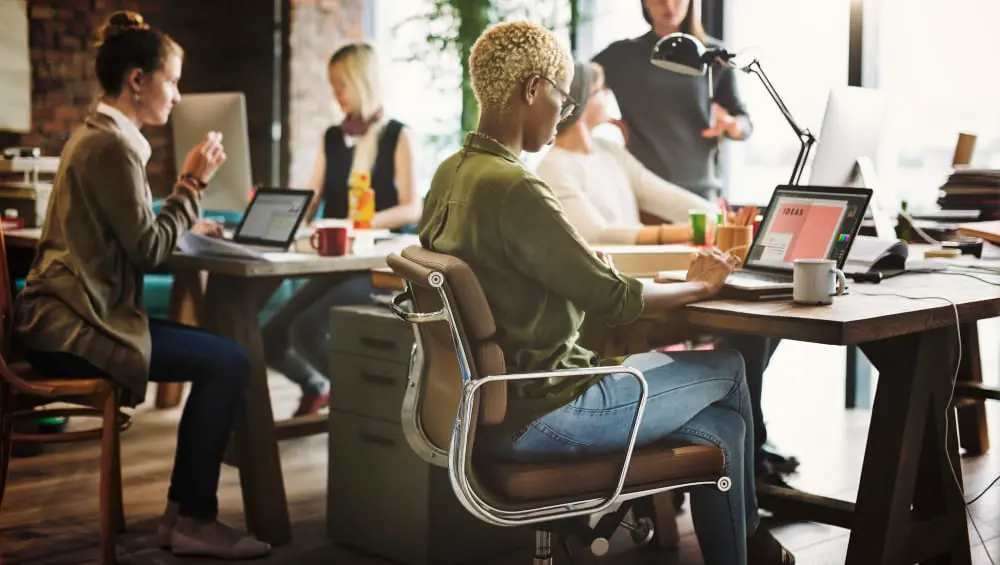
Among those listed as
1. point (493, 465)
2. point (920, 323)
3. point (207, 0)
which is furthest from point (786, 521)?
point (207, 0)

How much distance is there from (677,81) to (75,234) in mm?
2454

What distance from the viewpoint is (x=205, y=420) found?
2.71 m

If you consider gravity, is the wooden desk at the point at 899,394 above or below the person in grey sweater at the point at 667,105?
below

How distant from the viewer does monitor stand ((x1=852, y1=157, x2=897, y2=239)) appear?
9.32ft

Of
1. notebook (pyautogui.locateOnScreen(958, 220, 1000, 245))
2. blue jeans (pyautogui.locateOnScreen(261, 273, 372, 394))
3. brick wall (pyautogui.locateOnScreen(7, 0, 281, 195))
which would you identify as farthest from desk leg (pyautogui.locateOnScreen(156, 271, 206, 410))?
notebook (pyautogui.locateOnScreen(958, 220, 1000, 245))

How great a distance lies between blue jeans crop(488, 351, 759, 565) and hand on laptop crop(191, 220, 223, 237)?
1.71 meters

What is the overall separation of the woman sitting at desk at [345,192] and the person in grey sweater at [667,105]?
0.89 m

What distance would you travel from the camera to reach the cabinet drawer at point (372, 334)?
8.57 ft

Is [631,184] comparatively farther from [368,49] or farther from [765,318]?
[765,318]

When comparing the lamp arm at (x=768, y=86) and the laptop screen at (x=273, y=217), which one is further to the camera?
the laptop screen at (x=273, y=217)

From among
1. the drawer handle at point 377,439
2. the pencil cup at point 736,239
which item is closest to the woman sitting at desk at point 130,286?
the drawer handle at point 377,439

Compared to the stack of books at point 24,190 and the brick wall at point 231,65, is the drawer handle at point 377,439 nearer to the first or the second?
the stack of books at point 24,190

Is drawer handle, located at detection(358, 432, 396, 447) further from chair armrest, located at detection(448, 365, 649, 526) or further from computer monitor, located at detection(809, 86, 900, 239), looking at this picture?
computer monitor, located at detection(809, 86, 900, 239)

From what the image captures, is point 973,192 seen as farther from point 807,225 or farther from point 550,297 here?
point 550,297
